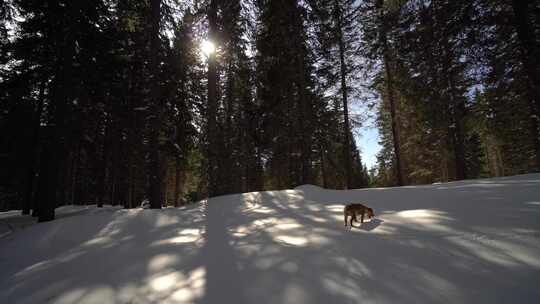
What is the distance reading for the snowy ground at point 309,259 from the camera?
220 cm

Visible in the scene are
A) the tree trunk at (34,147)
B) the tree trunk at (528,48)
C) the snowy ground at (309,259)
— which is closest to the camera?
the snowy ground at (309,259)

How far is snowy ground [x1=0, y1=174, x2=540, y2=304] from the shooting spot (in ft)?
7.23

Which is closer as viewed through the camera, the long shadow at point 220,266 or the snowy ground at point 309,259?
the snowy ground at point 309,259

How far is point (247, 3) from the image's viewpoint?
10.9 meters

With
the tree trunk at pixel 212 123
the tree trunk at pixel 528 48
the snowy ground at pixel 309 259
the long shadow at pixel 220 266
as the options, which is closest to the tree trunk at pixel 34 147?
the tree trunk at pixel 212 123

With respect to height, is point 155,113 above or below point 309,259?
above

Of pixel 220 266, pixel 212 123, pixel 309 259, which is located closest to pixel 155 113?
pixel 212 123

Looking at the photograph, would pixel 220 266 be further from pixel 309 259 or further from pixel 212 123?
pixel 212 123

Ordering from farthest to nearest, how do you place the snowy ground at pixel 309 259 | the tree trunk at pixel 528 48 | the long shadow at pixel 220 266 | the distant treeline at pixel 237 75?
the distant treeline at pixel 237 75 < the tree trunk at pixel 528 48 < the long shadow at pixel 220 266 < the snowy ground at pixel 309 259

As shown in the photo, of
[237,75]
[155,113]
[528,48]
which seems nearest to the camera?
[528,48]

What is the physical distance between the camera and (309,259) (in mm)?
2938

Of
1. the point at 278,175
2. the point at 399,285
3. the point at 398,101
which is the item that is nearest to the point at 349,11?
the point at 398,101

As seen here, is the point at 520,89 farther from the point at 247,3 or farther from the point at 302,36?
the point at 247,3

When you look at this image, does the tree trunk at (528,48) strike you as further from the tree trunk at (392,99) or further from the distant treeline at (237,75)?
the tree trunk at (392,99)
